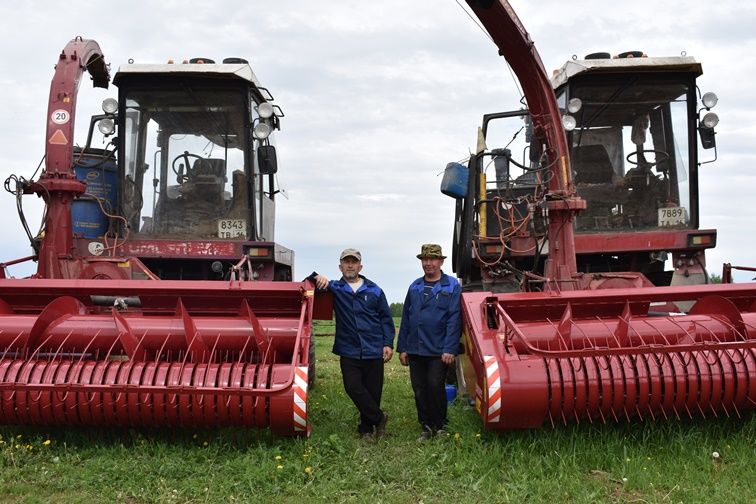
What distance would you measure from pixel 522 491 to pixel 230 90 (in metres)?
4.83

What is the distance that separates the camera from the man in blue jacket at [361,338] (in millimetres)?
4961

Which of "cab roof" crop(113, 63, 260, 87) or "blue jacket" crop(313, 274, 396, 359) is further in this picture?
"cab roof" crop(113, 63, 260, 87)

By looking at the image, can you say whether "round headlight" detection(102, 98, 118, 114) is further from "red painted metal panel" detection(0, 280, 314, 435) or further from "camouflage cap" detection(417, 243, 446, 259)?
"camouflage cap" detection(417, 243, 446, 259)

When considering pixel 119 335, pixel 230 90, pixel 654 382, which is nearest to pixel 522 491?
pixel 654 382

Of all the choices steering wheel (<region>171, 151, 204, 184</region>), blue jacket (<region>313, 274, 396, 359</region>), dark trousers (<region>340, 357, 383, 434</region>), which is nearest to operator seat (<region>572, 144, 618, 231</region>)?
blue jacket (<region>313, 274, 396, 359</region>)

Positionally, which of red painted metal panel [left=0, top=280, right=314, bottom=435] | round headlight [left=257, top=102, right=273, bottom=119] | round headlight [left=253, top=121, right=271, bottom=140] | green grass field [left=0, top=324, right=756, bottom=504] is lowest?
green grass field [left=0, top=324, right=756, bottom=504]

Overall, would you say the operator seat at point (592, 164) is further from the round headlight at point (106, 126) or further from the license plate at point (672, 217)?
the round headlight at point (106, 126)

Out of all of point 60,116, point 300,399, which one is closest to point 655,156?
point 300,399

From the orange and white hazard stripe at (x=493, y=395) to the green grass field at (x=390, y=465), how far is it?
0.26 meters

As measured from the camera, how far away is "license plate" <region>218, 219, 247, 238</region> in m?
6.98

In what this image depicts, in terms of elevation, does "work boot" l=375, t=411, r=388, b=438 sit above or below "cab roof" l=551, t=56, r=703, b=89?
below

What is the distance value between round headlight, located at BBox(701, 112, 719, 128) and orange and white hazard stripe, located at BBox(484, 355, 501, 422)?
14.2 feet

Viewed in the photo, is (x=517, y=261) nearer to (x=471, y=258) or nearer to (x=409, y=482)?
(x=471, y=258)

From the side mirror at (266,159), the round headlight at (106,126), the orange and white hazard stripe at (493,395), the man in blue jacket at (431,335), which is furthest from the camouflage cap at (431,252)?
the round headlight at (106,126)
